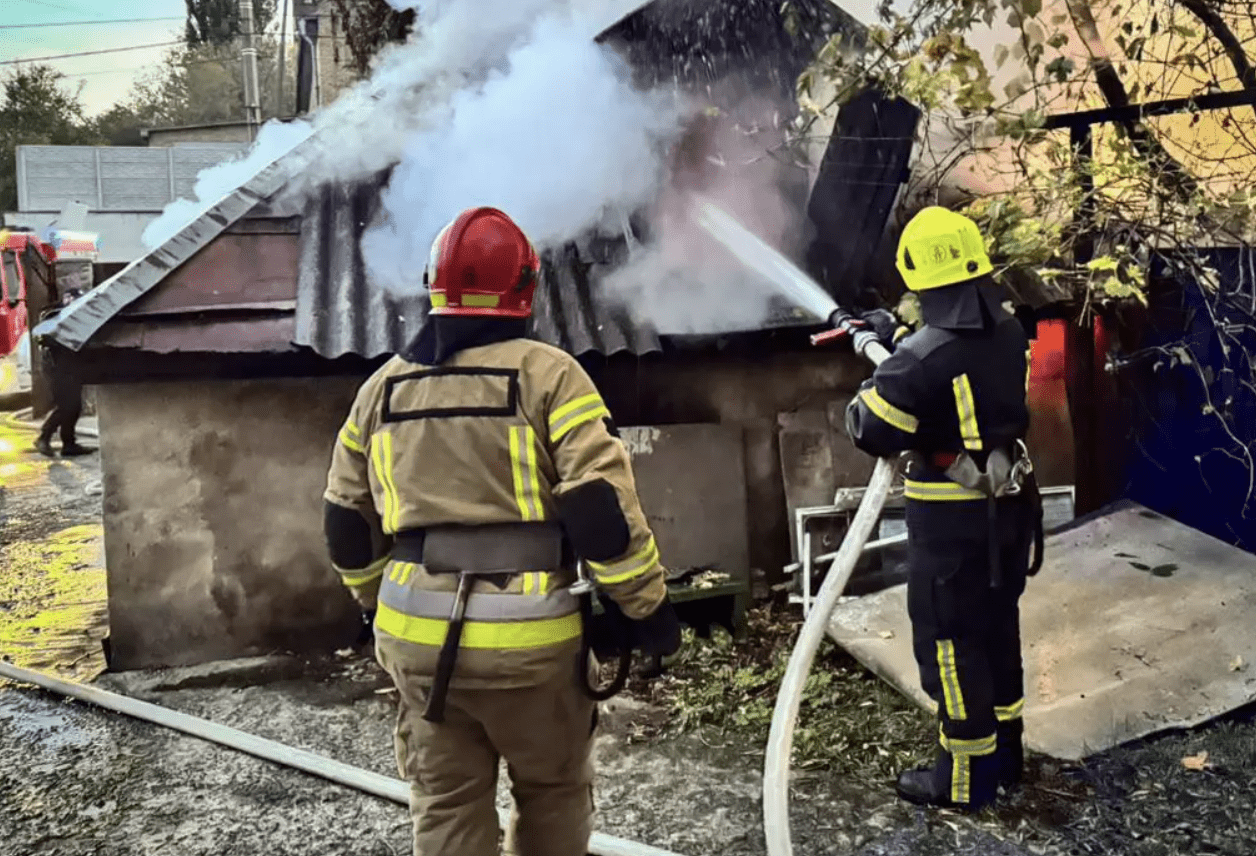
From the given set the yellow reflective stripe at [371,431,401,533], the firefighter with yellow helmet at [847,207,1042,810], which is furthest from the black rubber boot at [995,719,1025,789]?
the yellow reflective stripe at [371,431,401,533]

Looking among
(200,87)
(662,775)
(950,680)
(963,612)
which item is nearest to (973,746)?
(950,680)

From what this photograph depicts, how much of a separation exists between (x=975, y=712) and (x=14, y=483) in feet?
38.3

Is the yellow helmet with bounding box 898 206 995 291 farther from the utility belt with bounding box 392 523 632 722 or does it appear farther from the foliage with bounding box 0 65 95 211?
the foliage with bounding box 0 65 95 211

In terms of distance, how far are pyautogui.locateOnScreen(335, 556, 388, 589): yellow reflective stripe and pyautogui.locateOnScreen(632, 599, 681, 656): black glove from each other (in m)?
0.85

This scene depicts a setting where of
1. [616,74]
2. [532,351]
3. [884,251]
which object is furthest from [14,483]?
[532,351]

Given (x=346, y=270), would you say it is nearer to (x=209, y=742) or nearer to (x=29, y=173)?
(x=209, y=742)

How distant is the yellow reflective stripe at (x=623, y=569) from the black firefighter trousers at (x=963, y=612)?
1.51 m

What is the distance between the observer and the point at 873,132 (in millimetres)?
5742

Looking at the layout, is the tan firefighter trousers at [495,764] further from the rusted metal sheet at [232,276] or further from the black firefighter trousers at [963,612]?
the rusted metal sheet at [232,276]

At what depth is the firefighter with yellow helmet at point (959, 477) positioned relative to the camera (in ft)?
12.2

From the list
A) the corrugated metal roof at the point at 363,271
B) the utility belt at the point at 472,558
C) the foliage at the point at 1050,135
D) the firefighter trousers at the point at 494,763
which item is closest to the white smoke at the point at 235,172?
the corrugated metal roof at the point at 363,271

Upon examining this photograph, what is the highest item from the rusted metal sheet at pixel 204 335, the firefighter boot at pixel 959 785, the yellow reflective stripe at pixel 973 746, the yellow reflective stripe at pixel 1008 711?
the rusted metal sheet at pixel 204 335

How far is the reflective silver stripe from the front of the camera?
2764mm

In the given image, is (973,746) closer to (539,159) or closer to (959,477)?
(959,477)
